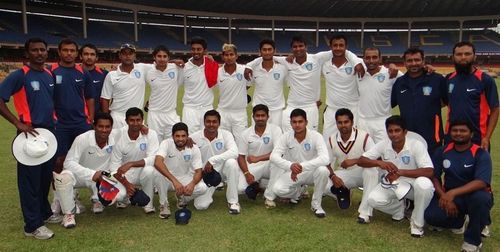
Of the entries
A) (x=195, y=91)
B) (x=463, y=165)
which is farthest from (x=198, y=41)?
(x=463, y=165)

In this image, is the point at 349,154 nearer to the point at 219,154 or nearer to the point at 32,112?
the point at 219,154

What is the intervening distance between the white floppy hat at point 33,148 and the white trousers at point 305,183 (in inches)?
109

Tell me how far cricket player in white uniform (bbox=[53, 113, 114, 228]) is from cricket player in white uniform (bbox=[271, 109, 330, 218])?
214 cm

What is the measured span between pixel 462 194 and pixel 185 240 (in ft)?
9.32

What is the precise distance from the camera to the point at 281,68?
666 cm

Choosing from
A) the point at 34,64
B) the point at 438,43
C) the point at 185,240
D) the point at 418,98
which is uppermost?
the point at 438,43

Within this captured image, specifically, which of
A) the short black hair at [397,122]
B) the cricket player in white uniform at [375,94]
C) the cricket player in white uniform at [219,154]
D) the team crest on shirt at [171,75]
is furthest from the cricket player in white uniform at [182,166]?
the cricket player in white uniform at [375,94]

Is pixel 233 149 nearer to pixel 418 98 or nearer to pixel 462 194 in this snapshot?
pixel 418 98

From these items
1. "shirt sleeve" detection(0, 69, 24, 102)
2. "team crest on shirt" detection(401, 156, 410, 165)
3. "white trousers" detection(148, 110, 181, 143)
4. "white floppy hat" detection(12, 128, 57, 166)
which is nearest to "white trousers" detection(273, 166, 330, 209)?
"team crest on shirt" detection(401, 156, 410, 165)

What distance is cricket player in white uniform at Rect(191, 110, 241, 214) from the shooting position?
17.7ft

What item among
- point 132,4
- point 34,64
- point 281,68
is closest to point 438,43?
point 132,4

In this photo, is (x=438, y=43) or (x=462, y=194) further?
(x=438, y=43)

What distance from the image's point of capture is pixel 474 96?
4660mm

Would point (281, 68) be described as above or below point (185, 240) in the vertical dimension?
above
